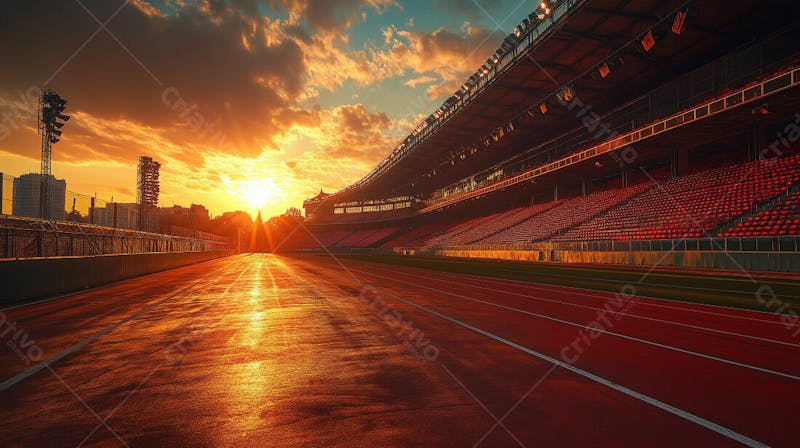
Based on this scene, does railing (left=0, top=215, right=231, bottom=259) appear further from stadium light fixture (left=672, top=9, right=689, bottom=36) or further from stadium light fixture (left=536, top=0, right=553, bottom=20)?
stadium light fixture (left=672, top=9, right=689, bottom=36)

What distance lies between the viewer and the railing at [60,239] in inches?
387

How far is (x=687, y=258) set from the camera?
17.9 meters

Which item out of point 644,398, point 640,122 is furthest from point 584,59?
point 644,398

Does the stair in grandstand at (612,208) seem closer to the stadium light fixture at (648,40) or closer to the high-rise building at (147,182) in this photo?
the stadium light fixture at (648,40)

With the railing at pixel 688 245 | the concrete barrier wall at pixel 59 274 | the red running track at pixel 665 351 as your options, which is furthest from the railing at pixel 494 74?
the concrete barrier wall at pixel 59 274

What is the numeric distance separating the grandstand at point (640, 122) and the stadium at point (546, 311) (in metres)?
0.17

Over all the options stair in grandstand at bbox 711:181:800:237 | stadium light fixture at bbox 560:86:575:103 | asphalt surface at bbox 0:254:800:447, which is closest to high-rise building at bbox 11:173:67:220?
asphalt surface at bbox 0:254:800:447

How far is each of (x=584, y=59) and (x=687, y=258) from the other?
49.3 ft

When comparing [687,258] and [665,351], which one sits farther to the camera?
[687,258]

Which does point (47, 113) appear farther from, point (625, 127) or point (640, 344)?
point (625, 127)

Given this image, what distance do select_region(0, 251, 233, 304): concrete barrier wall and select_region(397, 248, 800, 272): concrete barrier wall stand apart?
23.3 metres

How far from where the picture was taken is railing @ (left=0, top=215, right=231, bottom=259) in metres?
9.84

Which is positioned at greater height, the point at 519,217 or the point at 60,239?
the point at 519,217

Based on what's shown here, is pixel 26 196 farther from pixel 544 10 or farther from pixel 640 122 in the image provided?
pixel 640 122
